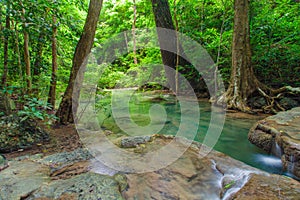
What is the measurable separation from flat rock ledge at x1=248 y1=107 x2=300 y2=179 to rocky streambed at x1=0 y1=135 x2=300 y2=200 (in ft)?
1.72

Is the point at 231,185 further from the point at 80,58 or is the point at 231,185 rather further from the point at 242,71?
the point at 242,71

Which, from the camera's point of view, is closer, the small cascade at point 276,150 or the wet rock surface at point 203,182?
the wet rock surface at point 203,182

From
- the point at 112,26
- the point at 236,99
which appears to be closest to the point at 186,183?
the point at 236,99

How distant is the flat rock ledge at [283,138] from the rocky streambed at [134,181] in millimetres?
525

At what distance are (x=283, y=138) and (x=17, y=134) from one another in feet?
12.1

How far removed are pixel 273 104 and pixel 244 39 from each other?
2261 millimetres

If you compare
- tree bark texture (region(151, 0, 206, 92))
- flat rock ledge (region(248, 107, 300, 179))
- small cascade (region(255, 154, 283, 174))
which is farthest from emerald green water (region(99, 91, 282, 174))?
tree bark texture (region(151, 0, 206, 92))

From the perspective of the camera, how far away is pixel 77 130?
330 centimetres

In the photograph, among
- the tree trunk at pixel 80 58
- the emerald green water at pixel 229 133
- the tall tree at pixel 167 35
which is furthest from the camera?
Answer: the tall tree at pixel 167 35

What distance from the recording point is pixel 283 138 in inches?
92.0

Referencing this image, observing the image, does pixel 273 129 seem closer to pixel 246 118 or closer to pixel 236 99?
pixel 246 118

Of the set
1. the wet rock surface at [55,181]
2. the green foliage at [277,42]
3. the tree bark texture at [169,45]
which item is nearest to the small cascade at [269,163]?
the wet rock surface at [55,181]

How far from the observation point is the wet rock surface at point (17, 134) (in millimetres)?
2312

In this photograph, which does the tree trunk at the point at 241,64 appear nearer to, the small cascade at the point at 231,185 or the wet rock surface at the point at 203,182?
the wet rock surface at the point at 203,182
